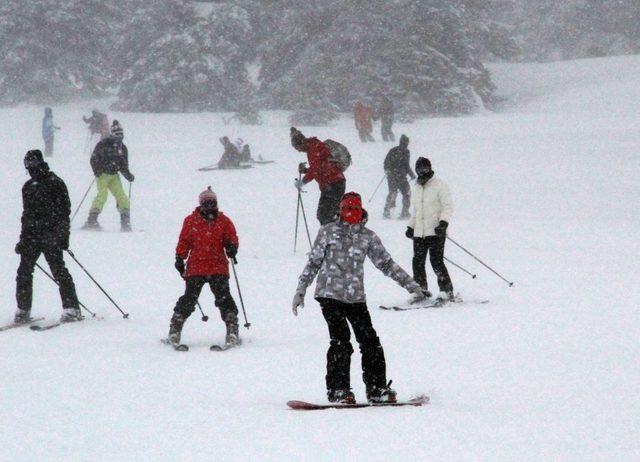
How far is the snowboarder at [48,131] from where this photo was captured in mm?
25469

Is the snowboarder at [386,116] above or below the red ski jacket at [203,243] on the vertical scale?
above

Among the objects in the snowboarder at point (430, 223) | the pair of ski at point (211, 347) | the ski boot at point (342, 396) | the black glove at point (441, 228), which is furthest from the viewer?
the snowboarder at point (430, 223)

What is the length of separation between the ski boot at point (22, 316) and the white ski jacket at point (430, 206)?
13.7 feet

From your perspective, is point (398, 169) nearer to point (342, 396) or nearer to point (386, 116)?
point (342, 396)

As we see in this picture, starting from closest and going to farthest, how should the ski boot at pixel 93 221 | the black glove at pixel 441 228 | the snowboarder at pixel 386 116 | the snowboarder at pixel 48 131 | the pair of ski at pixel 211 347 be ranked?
the pair of ski at pixel 211 347, the black glove at pixel 441 228, the ski boot at pixel 93 221, the snowboarder at pixel 48 131, the snowboarder at pixel 386 116

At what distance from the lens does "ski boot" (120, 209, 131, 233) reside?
14.9 meters

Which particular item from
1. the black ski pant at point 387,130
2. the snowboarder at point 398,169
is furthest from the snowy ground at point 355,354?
the black ski pant at point 387,130

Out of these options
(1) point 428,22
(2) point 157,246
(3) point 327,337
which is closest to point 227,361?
(3) point 327,337

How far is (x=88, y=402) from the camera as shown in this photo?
19.1ft

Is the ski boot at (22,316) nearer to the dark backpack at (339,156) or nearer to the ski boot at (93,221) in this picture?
the dark backpack at (339,156)

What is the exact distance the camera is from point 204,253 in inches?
298

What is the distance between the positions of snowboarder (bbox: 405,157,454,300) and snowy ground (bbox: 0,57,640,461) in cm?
47

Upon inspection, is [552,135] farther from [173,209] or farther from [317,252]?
[317,252]

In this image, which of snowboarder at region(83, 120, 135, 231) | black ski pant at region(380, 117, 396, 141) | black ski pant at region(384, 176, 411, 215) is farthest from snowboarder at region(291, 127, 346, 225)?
black ski pant at region(380, 117, 396, 141)
